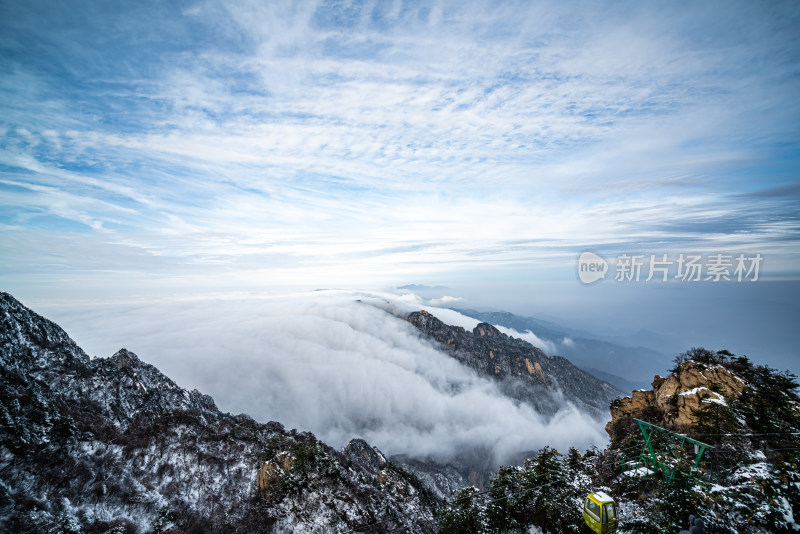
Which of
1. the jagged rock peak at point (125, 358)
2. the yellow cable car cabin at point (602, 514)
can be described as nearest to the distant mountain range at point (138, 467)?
the jagged rock peak at point (125, 358)

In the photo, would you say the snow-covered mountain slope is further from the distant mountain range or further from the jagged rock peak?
the jagged rock peak

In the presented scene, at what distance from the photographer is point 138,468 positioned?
30.7m

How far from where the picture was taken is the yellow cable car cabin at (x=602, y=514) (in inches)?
520

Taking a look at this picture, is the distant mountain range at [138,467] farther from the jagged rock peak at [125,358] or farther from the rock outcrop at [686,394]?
the rock outcrop at [686,394]

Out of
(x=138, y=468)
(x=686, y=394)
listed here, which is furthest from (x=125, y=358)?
(x=686, y=394)

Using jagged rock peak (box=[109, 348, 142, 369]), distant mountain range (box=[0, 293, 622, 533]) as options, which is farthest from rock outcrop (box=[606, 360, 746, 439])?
jagged rock peak (box=[109, 348, 142, 369])

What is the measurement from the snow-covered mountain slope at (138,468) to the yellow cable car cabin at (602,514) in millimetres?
25404

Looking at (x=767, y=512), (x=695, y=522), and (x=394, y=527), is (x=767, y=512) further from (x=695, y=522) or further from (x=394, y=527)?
(x=394, y=527)

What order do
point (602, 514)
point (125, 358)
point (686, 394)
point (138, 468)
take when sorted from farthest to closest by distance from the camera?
point (125, 358) < point (138, 468) < point (686, 394) < point (602, 514)

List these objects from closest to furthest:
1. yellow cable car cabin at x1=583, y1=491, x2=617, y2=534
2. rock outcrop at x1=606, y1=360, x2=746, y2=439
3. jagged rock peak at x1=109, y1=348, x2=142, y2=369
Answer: yellow cable car cabin at x1=583, y1=491, x2=617, y2=534 < rock outcrop at x1=606, y1=360, x2=746, y2=439 < jagged rock peak at x1=109, y1=348, x2=142, y2=369

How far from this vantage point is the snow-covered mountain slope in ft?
80.0

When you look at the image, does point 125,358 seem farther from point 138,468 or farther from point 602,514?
point 602,514

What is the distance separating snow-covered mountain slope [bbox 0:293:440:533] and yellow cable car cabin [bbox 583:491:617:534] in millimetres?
25404

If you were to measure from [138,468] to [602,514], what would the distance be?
43117mm
